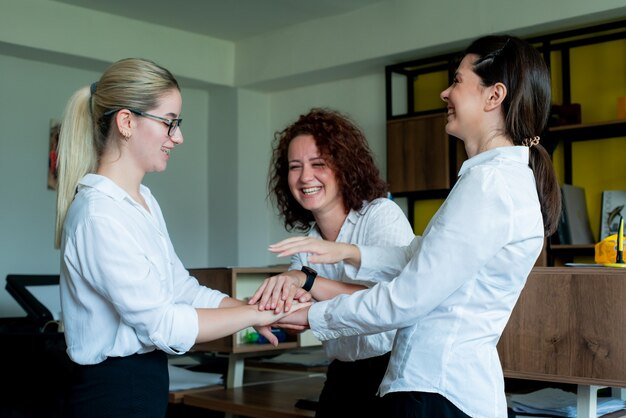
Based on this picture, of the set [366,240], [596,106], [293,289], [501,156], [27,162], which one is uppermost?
[596,106]

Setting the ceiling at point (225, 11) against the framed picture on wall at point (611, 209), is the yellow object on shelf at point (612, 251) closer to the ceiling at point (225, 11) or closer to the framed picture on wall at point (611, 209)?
the framed picture on wall at point (611, 209)

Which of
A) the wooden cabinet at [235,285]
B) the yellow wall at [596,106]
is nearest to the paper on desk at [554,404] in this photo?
the wooden cabinet at [235,285]

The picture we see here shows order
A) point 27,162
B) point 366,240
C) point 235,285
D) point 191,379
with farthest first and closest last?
1. point 27,162
2. point 191,379
3. point 235,285
4. point 366,240

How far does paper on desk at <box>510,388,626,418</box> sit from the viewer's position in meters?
2.29

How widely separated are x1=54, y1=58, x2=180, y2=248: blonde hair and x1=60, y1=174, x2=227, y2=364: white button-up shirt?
6cm

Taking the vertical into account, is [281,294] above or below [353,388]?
above

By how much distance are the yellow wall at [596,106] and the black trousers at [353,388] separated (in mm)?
3599

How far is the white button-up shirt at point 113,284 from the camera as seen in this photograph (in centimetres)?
160

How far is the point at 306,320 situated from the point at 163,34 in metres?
5.10

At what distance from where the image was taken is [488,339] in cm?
151

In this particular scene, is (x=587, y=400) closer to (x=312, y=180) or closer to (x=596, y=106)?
(x=312, y=180)

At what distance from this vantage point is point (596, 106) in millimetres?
5320

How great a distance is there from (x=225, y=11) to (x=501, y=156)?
4922 millimetres

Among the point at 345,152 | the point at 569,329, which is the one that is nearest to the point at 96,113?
the point at 345,152
